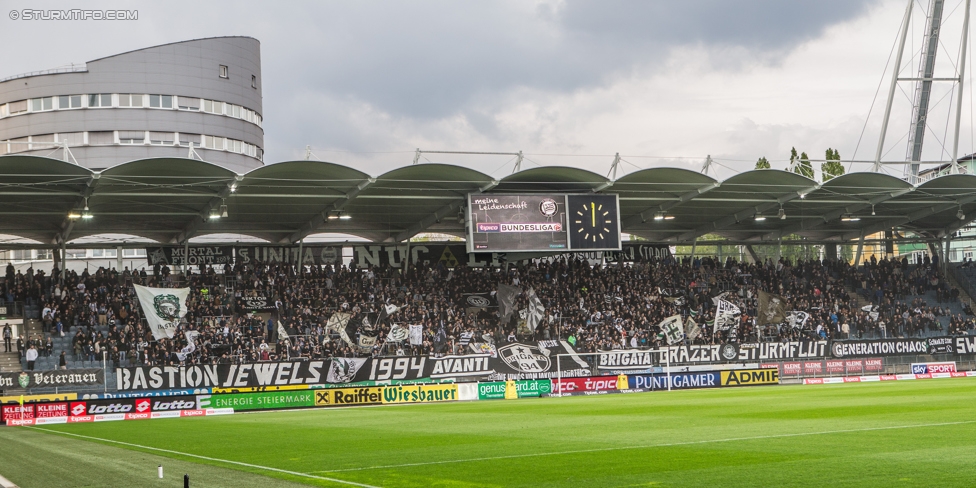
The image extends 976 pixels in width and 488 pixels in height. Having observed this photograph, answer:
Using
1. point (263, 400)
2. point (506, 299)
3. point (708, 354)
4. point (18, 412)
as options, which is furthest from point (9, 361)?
point (708, 354)

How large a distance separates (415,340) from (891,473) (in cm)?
3088

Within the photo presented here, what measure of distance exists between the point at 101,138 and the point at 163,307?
39532 mm

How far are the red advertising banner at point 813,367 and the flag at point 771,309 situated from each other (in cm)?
592

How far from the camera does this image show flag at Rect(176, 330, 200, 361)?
36406mm

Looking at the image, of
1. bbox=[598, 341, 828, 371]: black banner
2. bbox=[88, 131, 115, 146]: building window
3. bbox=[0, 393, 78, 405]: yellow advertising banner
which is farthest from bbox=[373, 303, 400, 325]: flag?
bbox=[88, 131, 115, 146]: building window

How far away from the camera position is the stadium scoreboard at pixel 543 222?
39.3 metres

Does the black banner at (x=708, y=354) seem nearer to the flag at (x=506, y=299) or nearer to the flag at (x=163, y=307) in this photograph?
the flag at (x=506, y=299)

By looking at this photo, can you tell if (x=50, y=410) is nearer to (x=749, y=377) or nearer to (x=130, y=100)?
(x=749, y=377)

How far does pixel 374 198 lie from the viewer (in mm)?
40906

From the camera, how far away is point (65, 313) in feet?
124

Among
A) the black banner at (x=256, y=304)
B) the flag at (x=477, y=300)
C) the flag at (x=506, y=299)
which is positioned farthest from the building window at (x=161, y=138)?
the flag at (x=506, y=299)

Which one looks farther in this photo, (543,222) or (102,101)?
(102,101)

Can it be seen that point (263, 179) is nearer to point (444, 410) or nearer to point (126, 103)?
point (444, 410)

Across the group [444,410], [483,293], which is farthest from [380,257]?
[444,410]
